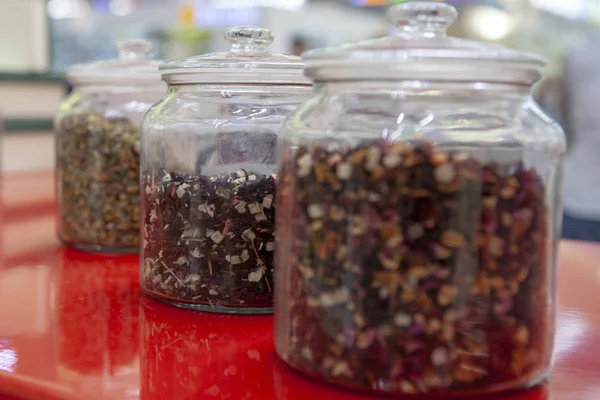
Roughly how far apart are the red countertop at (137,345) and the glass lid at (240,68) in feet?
0.76

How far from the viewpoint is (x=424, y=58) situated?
49 centimetres

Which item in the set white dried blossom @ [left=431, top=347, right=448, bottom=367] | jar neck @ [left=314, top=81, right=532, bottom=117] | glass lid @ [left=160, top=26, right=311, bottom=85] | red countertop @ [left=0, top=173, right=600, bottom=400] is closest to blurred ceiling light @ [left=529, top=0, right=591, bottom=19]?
red countertop @ [left=0, top=173, right=600, bottom=400]

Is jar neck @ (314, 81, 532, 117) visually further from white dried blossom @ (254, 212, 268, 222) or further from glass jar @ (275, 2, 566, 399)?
white dried blossom @ (254, 212, 268, 222)

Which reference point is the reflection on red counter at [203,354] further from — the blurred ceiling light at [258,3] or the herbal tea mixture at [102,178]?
the blurred ceiling light at [258,3]

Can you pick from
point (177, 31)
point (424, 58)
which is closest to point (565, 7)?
point (177, 31)

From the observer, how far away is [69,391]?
0.51 m

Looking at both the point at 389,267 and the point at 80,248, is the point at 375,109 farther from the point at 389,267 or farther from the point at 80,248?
the point at 80,248

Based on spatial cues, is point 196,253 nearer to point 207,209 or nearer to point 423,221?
point 207,209

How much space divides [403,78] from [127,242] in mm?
559

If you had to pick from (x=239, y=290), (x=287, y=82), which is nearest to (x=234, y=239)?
(x=239, y=290)

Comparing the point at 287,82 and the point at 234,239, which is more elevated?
the point at 287,82

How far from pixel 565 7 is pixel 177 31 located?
3.39 meters

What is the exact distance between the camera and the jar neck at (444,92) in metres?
0.51

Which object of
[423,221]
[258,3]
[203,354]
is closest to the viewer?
[423,221]
